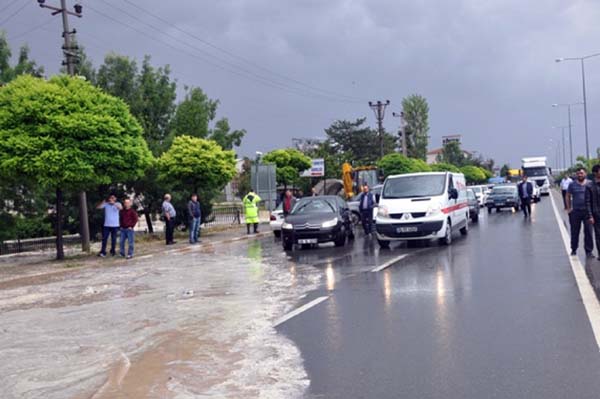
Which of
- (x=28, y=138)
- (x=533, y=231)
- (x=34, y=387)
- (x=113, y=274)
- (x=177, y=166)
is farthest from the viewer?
(x=177, y=166)

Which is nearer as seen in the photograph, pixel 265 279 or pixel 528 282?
pixel 528 282

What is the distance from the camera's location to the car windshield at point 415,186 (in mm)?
18569

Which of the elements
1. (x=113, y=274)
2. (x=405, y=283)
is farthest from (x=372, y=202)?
(x=405, y=283)

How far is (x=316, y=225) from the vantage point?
63.1 ft

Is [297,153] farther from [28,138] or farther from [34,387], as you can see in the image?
[34,387]

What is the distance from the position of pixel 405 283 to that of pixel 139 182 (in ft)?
62.4

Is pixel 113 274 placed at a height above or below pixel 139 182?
below

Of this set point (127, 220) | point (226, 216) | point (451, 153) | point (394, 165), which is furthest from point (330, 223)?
point (451, 153)

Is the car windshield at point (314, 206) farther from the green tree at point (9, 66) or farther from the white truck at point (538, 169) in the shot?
the white truck at point (538, 169)

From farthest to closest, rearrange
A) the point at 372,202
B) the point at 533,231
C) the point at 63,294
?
1. the point at 372,202
2. the point at 533,231
3. the point at 63,294

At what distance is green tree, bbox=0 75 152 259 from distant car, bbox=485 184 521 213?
24.2m

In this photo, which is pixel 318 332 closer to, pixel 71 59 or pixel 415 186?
pixel 415 186

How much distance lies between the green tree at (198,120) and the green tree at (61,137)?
11955mm

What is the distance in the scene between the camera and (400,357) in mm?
6801
